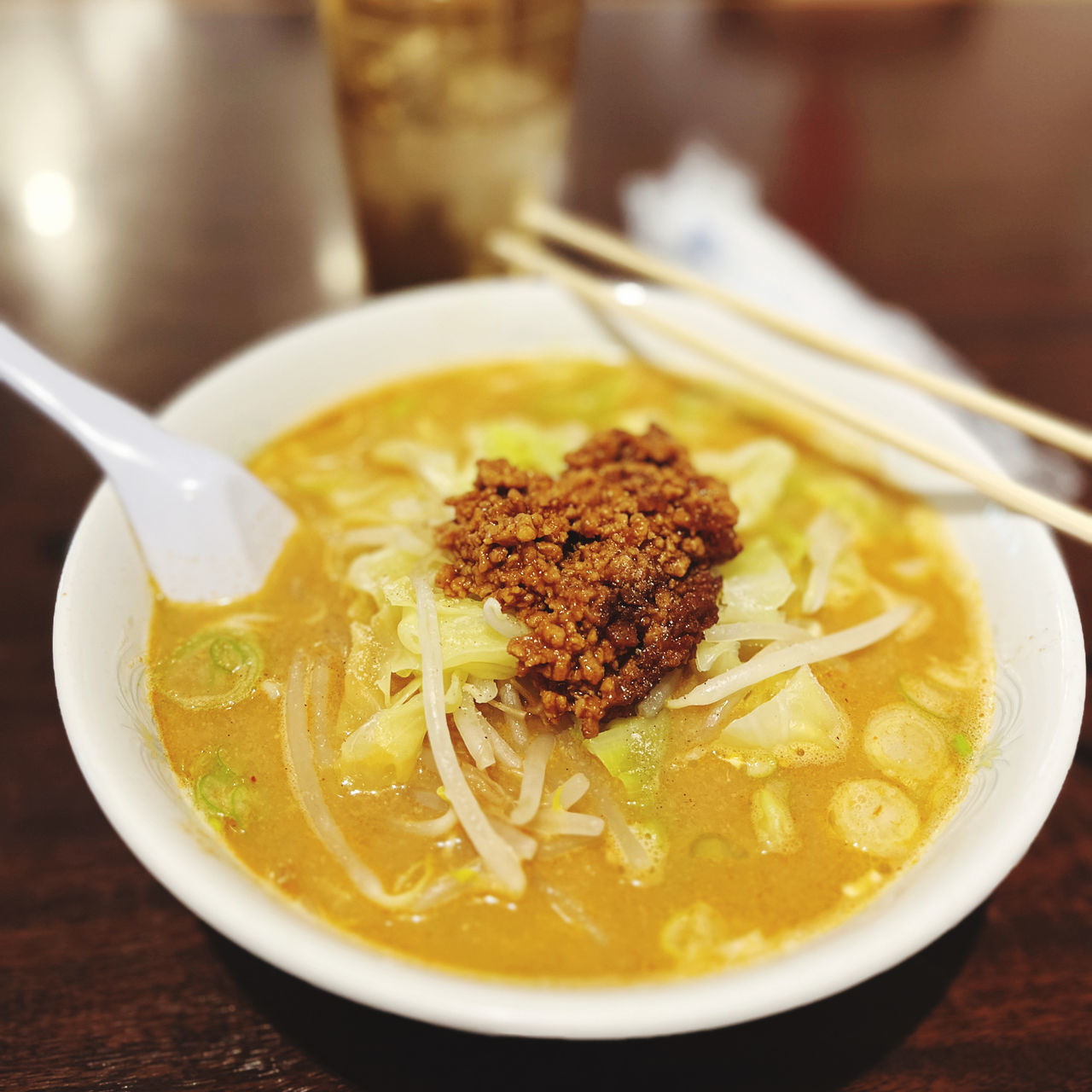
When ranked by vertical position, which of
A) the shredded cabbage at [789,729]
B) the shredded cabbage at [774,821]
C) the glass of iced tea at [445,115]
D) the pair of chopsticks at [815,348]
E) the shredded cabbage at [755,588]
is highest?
the glass of iced tea at [445,115]

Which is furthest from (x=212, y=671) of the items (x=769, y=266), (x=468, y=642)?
(x=769, y=266)

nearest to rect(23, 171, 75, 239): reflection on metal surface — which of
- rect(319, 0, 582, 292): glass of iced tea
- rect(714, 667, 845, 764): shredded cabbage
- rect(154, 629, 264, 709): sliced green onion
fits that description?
rect(319, 0, 582, 292): glass of iced tea

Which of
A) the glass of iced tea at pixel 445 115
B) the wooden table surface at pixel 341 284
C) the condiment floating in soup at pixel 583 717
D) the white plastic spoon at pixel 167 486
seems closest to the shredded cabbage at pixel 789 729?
the condiment floating in soup at pixel 583 717

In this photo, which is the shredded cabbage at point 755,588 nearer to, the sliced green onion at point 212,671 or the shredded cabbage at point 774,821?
the shredded cabbage at point 774,821

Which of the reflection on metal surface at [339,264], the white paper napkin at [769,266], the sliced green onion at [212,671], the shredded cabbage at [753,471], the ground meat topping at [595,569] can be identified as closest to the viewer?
the ground meat topping at [595,569]

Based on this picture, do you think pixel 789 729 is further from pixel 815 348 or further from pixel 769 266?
pixel 769 266

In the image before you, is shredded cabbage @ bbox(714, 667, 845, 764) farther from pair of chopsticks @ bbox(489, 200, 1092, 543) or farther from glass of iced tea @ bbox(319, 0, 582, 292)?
glass of iced tea @ bbox(319, 0, 582, 292)
